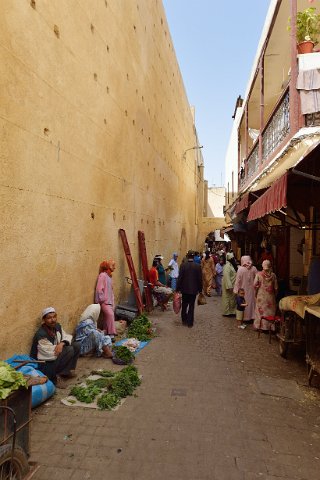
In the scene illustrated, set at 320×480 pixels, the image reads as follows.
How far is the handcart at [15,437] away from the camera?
240cm

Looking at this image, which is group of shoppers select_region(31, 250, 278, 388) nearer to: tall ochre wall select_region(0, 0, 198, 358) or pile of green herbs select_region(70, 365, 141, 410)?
tall ochre wall select_region(0, 0, 198, 358)

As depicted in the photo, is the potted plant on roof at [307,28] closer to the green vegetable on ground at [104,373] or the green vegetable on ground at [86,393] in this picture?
the green vegetable on ground at [104,373]

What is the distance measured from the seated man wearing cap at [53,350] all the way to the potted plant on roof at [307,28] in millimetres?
7151

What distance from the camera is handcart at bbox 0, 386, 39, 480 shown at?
240 centimetres

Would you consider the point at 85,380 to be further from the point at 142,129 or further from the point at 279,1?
the point at 279,1

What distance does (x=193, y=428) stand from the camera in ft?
11.9

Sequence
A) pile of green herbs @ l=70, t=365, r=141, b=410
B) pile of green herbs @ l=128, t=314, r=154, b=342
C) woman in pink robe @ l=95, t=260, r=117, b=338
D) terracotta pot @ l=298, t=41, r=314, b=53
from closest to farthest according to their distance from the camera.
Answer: pile of green herbs @ l=70, t=365, r=141, b=410 → woman in pink robe @ l=95, t=260, r=117, b=338 → pile of green herbs @ l=128, t=314, r=154, b=342 → terracotta pot @ l=298, t=41, r=314, b=53

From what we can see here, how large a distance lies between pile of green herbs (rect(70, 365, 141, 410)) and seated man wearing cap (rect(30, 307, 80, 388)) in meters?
0.31

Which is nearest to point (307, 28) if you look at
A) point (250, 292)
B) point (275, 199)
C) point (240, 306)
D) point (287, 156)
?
point (287, 156)

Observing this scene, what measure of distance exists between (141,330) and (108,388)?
282 centimetres

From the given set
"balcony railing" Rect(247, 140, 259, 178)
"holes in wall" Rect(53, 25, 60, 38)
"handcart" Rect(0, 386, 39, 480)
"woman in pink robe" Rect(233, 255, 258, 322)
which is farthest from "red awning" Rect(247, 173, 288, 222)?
"balcony railing" Rect(247, 140, 259, 178)

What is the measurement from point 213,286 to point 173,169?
6135 mm

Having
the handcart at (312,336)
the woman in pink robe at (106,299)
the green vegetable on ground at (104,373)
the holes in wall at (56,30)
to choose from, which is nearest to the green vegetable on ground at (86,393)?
the green vegetable on ground at (104,373)

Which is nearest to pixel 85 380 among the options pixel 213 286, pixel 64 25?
pixel 64 25
